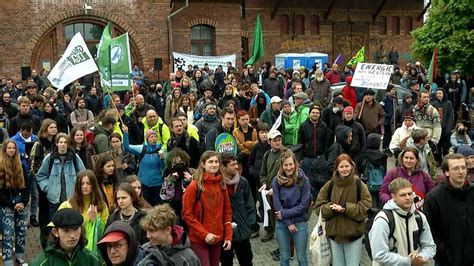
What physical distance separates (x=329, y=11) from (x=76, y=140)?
83.8 feet

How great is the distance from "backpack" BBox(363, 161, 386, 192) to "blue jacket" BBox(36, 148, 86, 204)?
3.87 meters

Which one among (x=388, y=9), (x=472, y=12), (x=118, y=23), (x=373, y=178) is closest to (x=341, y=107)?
(x=373, y=178)

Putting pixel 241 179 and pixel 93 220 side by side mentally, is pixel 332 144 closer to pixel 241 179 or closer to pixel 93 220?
pixel 241 179

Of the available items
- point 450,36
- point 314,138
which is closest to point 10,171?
point 314,138

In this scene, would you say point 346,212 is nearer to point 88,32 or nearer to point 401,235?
point 401,235

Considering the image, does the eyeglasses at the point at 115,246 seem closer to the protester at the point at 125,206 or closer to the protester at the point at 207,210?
the protester at the point at 125,206

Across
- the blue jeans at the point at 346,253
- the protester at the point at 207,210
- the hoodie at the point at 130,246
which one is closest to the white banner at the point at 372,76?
the blue jeans at the point at 346,253

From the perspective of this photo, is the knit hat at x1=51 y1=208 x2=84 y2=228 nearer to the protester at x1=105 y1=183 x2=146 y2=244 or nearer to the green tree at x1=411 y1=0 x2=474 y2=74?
the protester at x1=105 y1=183 x2=146 y2=244

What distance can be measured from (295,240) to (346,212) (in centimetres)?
92

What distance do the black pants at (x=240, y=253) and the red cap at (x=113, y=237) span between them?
2.73 m

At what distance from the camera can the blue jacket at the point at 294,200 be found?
6980 millimetres

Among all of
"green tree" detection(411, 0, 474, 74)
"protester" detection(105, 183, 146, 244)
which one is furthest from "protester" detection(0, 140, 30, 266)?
"green tree" detection(411, 0, 474, 74)

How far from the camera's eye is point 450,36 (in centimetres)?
1875

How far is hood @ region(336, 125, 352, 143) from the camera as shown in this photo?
911 centimetres
